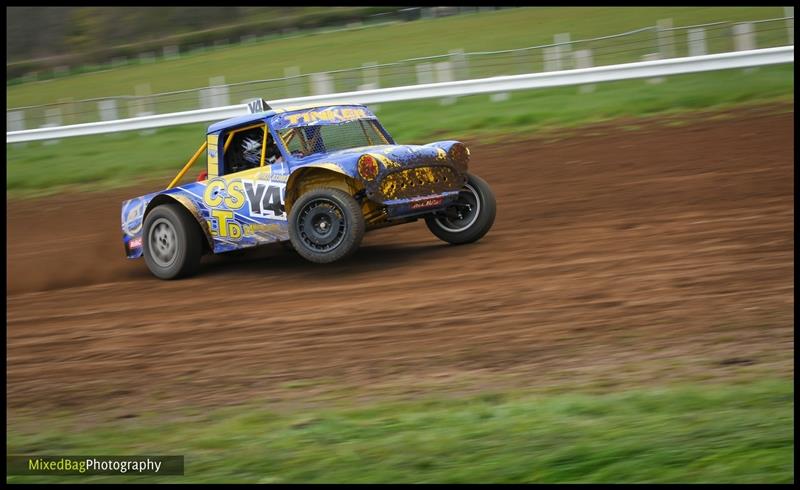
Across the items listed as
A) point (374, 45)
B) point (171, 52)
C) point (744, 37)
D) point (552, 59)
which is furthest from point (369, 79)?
point (171, 52)

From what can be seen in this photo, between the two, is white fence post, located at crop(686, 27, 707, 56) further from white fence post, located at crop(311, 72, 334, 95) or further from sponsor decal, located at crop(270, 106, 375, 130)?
sponsor decal, located at crop(270, 106, 375, 130)

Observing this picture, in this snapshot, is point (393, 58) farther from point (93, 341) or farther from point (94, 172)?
point (93, 341)

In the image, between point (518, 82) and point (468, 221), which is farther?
point (518, 82)

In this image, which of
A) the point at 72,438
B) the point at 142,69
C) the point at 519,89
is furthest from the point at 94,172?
the point at 142,69

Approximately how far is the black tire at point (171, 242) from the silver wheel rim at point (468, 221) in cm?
244

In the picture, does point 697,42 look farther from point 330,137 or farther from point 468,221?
point 330,137

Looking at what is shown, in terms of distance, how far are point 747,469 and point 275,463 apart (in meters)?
2.26

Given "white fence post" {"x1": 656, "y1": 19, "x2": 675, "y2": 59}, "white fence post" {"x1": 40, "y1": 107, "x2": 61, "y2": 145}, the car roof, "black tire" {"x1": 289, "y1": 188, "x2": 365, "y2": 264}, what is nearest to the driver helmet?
the car roof

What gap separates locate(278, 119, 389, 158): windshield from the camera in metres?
9.75

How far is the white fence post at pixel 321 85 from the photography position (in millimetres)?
23469

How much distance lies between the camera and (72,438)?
5.88 meters

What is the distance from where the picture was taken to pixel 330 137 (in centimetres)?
993

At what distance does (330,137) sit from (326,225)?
42.1 inches

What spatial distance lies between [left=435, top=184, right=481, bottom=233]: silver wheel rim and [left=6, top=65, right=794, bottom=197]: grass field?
7114mm
